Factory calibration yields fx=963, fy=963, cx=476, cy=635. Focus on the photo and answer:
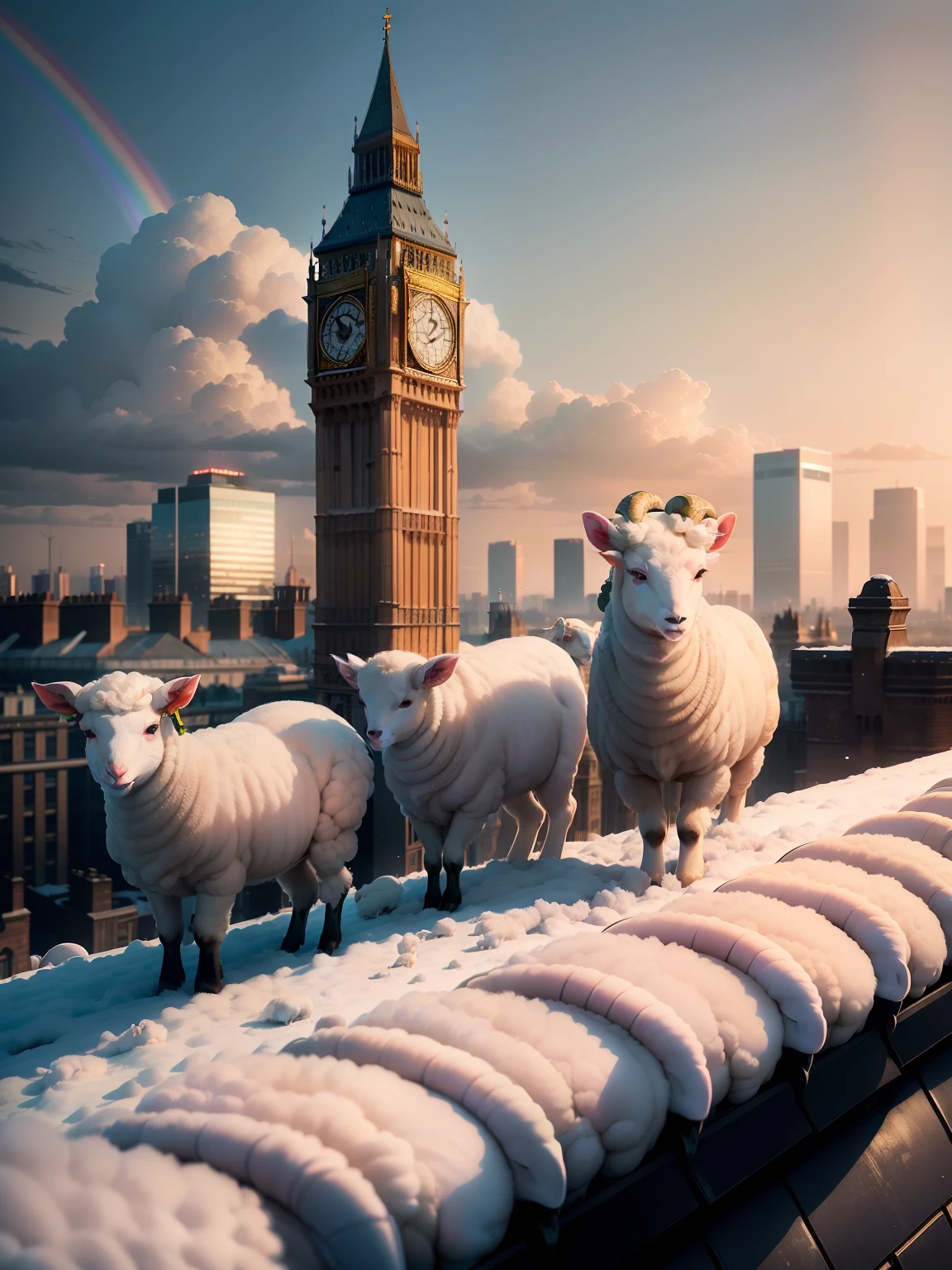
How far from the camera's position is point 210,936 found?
13.6ft

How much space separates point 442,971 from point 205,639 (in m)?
33.9

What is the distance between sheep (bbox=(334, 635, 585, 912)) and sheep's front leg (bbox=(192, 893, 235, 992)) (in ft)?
3.54

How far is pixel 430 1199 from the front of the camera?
1534 millimetres

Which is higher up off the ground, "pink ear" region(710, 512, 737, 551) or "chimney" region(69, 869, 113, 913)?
"pink ear" region(710, 512, 737, 551)

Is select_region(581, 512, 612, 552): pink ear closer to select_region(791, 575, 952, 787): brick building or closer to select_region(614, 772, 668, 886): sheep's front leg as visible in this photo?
select_region(614, 772, 668, 886): sheep's front leg

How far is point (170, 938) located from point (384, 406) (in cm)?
3440

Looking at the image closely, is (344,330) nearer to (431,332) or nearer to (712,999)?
(431,332)

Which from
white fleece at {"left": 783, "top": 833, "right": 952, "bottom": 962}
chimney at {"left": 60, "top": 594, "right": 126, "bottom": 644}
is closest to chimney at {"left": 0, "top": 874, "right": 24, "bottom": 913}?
chimney at {"left": 60, "top": 594, "right": 126, "bottom": 644}

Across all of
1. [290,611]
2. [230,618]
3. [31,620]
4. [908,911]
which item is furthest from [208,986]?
[290,611]

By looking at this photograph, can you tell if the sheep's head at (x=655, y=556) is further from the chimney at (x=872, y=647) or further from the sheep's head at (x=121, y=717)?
the chimney at (x=872, y=647)

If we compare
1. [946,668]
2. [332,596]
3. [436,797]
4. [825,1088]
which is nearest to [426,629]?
[332,596]

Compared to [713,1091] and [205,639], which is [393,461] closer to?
[205,639]

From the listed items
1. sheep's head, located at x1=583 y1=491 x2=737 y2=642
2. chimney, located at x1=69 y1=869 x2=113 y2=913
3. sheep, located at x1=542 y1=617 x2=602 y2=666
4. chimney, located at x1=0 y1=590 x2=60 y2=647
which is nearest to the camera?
sheep's head, located at x1=583 y1=491 x2=737 y2=642

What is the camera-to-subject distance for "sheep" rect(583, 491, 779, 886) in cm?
454
